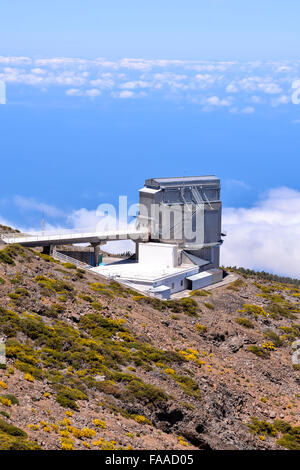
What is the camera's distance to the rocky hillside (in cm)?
2875

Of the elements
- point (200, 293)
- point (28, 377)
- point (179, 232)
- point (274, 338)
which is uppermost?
point (179, 232)

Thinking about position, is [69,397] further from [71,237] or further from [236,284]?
[236,284]

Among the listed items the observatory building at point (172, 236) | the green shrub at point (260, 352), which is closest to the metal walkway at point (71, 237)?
the observatory building at point (172, 236)

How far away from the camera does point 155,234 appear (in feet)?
207

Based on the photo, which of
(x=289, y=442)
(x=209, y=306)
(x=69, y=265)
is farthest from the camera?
(x=209, y=306)

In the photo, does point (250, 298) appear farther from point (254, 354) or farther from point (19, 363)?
point (19, 363)

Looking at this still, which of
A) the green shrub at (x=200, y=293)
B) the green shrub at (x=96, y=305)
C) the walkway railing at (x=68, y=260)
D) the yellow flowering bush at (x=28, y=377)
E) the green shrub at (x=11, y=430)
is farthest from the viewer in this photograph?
the green shrub at (x=200, y=293)

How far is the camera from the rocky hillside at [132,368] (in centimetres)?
2875

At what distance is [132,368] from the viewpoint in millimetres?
37688

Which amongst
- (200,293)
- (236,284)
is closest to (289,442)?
(200,293)

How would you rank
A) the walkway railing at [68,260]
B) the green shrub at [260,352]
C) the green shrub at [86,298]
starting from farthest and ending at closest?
1. the walkway railing at [68,260]
2. the green shrub at [260,352]
3. the green shrub at [86,298]

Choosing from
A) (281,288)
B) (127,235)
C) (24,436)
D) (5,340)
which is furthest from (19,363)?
(281,288)

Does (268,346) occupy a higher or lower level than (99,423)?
higher

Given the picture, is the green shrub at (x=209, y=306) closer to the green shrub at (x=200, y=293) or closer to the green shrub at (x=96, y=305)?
the green shrub at (x=200, y=293)
